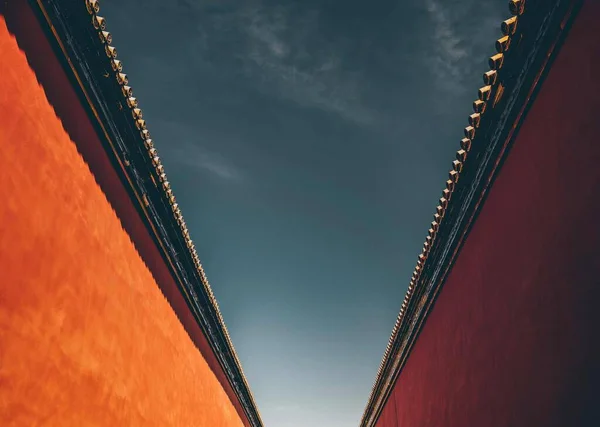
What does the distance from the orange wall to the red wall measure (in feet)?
11.7

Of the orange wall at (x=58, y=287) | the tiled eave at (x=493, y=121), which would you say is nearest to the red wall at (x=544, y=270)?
the tiled eave at (x=493, y=121)

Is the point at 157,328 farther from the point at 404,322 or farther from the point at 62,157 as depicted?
the point at 404,322

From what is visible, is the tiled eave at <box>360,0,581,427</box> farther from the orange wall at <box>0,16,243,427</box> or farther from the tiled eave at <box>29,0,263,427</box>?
the orange wall at <box>0,16,243,427</box>

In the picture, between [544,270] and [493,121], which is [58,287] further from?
[493,121]

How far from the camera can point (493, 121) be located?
167 inches

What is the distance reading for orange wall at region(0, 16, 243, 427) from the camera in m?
2.70

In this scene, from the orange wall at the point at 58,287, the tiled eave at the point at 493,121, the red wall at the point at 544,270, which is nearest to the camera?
the orange wall at the point at 58,287

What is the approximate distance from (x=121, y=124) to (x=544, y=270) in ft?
13.2

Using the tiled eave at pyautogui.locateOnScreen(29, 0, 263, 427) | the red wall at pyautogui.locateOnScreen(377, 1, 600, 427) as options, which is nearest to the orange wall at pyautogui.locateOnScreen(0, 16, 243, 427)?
the tiled eave at pyautogui.locateOnScreen(29, 0, 263, 427)

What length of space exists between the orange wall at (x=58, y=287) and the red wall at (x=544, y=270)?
3553 millimetres

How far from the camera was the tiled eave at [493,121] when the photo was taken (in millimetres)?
3373

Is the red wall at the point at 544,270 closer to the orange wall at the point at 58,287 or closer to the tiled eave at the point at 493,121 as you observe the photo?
the tiled eave at the point at 493,121

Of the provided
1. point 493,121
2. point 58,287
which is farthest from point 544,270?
point 58,287

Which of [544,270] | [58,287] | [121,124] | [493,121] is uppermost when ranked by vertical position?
[493,121]
